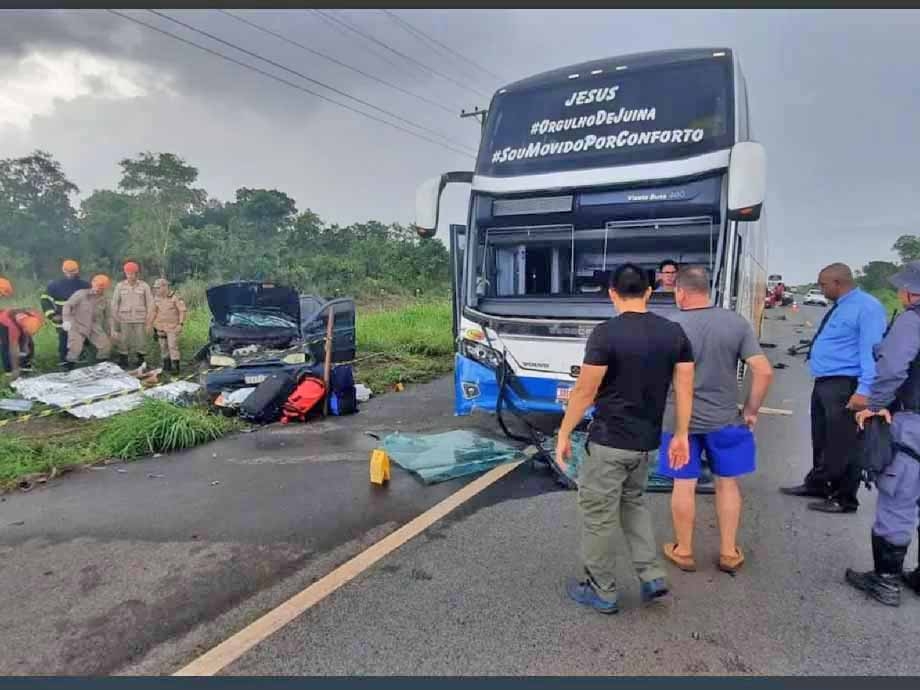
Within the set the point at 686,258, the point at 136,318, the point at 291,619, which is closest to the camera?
the point at 291,619

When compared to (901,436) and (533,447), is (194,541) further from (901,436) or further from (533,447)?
(901,436)

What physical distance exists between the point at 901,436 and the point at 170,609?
146 inches

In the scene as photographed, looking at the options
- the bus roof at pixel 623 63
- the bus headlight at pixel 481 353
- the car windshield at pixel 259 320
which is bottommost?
the bus headlight at pixel 481 353

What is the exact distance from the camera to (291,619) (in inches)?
106

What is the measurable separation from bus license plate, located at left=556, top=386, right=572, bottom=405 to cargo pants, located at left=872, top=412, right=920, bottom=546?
2371mm

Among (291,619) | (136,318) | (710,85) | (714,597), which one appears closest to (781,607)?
(714,597)

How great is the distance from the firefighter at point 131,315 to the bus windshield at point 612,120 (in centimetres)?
645

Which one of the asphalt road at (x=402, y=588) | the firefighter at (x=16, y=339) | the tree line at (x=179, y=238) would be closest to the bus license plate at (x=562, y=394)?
the asphalt road at (x=402, y=588)

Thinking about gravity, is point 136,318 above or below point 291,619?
above

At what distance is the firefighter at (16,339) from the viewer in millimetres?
8312

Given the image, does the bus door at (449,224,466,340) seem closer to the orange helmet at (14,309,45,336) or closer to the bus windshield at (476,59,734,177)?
the bus windshield at (476,59,734,177)

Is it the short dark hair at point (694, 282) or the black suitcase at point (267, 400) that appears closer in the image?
the short dark hair at point (694, 282)

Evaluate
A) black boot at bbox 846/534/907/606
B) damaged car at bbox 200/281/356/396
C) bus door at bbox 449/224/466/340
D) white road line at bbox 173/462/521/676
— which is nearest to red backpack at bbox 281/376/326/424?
damaged car at bbox 200/281/356/396

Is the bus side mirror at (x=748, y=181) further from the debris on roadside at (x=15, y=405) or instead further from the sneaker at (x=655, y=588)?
the debris on roadside at (x=15, y=405)
